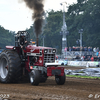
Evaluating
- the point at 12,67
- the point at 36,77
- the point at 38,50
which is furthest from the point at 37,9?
the point at 36,77

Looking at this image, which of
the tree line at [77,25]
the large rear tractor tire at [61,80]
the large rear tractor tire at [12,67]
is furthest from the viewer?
the tree line at [77,25]

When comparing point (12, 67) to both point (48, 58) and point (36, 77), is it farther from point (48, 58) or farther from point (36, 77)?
point (48, 58)

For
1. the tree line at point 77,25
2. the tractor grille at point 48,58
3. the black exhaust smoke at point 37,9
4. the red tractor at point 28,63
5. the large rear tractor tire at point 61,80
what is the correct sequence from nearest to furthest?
the red tractor at point 28,63 → the large rear tractor tire at point 61,80 → the tractor grille at point 48,58 → the black exhaust smoke at point 37,9 → the tree line at point 77,25

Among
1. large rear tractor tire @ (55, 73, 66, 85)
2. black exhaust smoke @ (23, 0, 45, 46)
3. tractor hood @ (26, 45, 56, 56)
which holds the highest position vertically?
black exhaust smoke @ (23, 0, 45, 46)

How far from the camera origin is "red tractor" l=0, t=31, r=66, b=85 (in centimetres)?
1143

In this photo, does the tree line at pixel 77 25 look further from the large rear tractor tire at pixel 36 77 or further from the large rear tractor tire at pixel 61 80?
the large rear tractor tire at pixel 36 77

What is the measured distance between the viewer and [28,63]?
12.5 metres

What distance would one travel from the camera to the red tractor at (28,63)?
37.5 ft

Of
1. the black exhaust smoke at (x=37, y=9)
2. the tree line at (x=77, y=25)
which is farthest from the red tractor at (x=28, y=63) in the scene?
Result: the tree line at (x=77, y=25)

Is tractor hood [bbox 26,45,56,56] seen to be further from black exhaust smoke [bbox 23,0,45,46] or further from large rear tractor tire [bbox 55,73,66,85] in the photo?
Answer: black exhaust smoke [bbox 23,0,45,46]

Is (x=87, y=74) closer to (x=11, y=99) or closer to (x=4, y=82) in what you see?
(x=4, y=82)

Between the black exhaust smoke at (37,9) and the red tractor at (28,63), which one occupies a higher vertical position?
the black exhaust smoke at (37,9)

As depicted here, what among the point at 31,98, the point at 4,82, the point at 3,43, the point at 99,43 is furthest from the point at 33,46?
the point at 3,43

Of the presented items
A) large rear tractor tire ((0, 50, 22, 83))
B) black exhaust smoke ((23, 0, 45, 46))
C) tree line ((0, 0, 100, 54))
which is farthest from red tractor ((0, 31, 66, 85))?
tree line ((0, 0, 100, 54))
